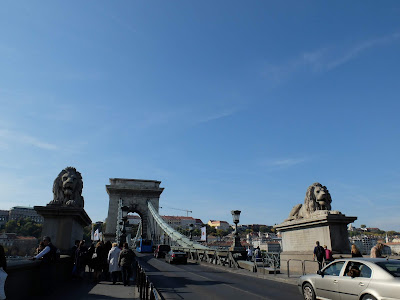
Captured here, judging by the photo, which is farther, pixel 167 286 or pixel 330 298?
pixel 167 286

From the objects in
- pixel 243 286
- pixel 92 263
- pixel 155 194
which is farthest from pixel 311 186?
pixel 155 194

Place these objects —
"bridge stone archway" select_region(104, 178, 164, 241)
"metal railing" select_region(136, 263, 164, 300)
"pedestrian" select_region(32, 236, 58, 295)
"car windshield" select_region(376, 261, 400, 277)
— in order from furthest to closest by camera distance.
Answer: "bridge stone archway" select_region(104, 178, 164, 241)
"pedestrian" select_region(32, 236, 58, 295)
"car windshield" select_region(376, 261, 400, 277)
"metal railing" select_region(136, 263, 164, 300)

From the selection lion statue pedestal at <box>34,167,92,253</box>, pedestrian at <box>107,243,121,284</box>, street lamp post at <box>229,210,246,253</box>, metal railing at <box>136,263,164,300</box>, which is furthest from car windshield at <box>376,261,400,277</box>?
street lamp post at <box>229,210,246,253</box>

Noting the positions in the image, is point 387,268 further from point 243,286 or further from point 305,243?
point 305,243

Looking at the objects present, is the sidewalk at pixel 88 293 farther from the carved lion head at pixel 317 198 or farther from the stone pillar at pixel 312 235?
the carved lion head at pixel 317 198

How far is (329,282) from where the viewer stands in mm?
7215

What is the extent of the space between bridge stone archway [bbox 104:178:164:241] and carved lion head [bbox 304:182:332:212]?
4823 cm

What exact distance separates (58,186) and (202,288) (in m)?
6.32

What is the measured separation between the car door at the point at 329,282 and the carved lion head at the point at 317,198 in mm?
5906

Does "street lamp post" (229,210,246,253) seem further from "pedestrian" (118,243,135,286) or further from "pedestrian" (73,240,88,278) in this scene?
"pedestrian" (73,240,88,278)

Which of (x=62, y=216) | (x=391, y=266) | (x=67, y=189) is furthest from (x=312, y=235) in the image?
(x=67, y=189)

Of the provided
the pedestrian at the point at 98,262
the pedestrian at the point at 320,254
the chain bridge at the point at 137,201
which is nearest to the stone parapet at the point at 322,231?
the pedestrian at the point at 320,254

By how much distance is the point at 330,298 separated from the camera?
711 centimetres

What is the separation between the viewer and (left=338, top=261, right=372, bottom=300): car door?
20.4 ft
